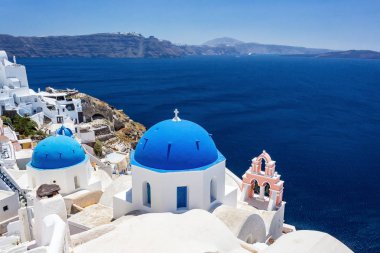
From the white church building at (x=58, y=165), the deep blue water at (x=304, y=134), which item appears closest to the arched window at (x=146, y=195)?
the white church building at (x=58, y=165)

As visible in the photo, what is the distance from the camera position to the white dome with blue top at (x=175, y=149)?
42.2 feet

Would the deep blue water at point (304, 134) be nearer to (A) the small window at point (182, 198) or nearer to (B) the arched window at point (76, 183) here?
(A) the small window at point (182, 198)

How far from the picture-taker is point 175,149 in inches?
507

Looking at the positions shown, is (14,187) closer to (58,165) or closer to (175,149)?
(58,165)

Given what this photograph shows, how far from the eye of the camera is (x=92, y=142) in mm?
36000

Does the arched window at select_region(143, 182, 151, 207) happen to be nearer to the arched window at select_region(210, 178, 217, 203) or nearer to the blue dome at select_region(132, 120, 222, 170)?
the blue dome at select_region(132, 120, 222, 170)

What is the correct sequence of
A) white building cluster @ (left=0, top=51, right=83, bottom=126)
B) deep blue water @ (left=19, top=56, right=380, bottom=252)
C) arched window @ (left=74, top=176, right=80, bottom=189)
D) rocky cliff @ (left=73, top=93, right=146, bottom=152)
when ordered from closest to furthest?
arched window @ (left=74, top=176, right=80, bottom=189), deep blue water @ (left=19, top=56, right=380, bottom=252), rocky cliff @ (left=73, top=93, right=146, bottom=152), white building cluster @ (left=0, top=51, right=83, bottom=126)

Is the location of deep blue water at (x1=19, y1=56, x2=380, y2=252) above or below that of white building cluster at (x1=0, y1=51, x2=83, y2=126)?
below

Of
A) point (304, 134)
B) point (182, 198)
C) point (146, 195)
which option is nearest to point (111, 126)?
point (304, 134)

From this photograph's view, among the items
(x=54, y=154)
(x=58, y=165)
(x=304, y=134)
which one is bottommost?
(x=304, y=134)

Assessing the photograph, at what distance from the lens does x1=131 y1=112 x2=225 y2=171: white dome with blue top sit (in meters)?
12.9

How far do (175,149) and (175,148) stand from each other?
0.13 feet

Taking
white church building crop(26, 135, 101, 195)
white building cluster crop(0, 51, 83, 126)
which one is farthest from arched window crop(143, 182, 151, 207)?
white building cluster crop(0, 51, 83, 126)

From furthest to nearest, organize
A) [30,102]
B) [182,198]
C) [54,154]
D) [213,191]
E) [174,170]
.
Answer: [30,102], [54,154], [213,191], [182,198], [174,170]
